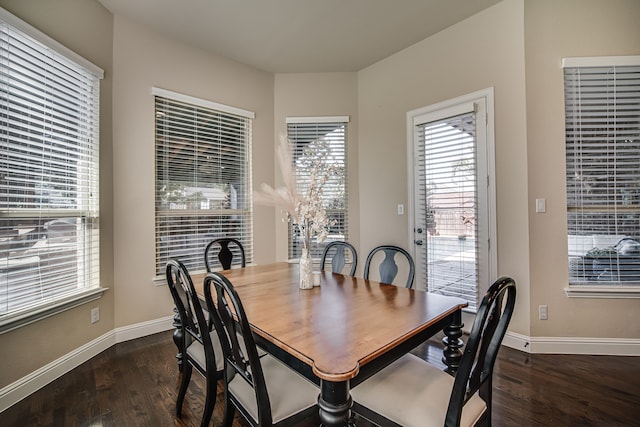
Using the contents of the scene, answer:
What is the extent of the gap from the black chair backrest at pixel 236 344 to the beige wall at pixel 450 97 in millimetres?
2398

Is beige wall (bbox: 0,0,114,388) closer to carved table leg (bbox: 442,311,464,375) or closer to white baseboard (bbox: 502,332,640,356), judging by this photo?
carved table leg (bbox: 442,311,464,375)

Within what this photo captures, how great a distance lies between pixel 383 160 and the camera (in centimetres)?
356

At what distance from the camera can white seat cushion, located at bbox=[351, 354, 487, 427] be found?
110cm

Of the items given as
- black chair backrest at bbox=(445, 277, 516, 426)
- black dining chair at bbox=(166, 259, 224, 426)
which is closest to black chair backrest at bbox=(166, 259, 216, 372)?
black dining chair at bbox=(166, 259, 224, 426)

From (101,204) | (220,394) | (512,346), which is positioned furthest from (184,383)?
(512,346)

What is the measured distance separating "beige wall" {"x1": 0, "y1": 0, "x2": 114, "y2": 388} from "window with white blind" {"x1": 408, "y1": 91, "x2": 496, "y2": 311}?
3.08m

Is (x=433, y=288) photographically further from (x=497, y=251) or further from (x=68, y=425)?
(x=68, y=425)

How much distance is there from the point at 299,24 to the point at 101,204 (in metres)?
2.55

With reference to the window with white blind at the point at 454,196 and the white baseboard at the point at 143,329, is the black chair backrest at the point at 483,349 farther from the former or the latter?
the white baseboard at the point at 143,329

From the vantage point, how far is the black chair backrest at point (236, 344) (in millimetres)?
1062

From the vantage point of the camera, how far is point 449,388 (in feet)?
4.05

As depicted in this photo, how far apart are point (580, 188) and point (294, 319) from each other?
8.87ft

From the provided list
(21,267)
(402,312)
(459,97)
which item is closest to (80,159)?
(21,267)

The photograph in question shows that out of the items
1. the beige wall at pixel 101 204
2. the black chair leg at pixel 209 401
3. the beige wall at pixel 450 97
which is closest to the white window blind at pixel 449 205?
the beige wall at pixel 450 97
